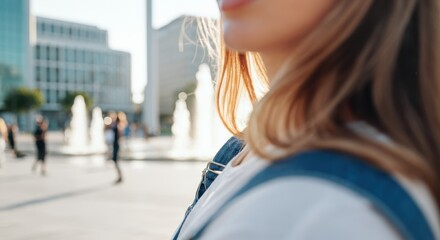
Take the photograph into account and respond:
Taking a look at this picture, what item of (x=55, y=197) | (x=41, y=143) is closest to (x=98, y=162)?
(x=41, y=143)

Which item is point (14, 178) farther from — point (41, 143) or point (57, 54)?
point (57, 54)

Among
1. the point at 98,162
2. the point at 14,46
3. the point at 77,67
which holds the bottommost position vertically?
the point at 98,162

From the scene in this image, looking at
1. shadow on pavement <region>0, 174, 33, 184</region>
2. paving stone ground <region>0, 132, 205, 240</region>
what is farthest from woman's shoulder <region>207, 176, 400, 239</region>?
shadow on pavement <region>0, 174, 33, 184</region>

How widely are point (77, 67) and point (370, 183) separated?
287 ft

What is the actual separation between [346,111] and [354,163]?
4.0 inches

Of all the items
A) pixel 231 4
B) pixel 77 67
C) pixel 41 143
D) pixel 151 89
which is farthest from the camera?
pixel 77 67

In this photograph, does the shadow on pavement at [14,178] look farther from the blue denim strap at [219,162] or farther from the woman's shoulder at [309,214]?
the woman's shoulder at [309,214]

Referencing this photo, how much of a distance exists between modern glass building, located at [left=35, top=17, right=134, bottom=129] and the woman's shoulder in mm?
82913

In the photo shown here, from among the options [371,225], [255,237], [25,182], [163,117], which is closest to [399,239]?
[371,225]

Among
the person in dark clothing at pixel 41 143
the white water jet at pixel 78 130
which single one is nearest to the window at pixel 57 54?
the white water jet at pixel 78 130

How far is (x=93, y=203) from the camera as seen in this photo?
24.5 ft

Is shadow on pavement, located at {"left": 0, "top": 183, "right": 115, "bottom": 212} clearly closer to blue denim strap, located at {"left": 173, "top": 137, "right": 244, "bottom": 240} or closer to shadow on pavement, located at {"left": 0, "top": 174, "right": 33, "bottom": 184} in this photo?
shadow on pavement, located at {"left": 0, "top": 174, "right": 33, "bottom": 184}

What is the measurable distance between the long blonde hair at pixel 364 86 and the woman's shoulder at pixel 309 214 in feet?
0.18

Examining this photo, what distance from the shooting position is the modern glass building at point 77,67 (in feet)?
265
